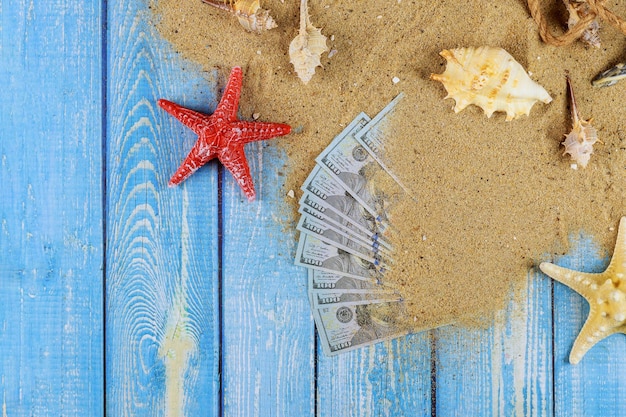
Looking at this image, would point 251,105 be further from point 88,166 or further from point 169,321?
point 169,321

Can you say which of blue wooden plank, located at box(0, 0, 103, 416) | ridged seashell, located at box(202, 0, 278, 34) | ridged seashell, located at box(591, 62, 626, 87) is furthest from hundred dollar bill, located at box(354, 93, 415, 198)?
blue wooden plank, located at box(0, 0, 103, 416)

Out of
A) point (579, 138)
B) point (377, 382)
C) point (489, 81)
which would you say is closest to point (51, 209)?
point (377, 382)

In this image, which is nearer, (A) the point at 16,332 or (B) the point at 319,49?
(B) the point at 319,49

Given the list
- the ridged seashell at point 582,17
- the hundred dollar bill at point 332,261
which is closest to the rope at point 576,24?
the ridged seashell at point 582,17

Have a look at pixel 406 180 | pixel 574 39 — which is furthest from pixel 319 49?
pixel 574 39

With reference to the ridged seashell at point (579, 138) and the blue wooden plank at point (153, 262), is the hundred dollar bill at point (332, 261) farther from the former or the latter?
the ridged seashell at point (579, 138)

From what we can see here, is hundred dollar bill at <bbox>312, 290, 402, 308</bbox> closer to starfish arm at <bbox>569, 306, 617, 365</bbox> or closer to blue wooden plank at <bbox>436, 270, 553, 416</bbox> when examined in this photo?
blue wooden plank at <bbox>436, 270, 553, 416</bbox>

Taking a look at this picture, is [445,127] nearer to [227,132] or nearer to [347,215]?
[347,215]
